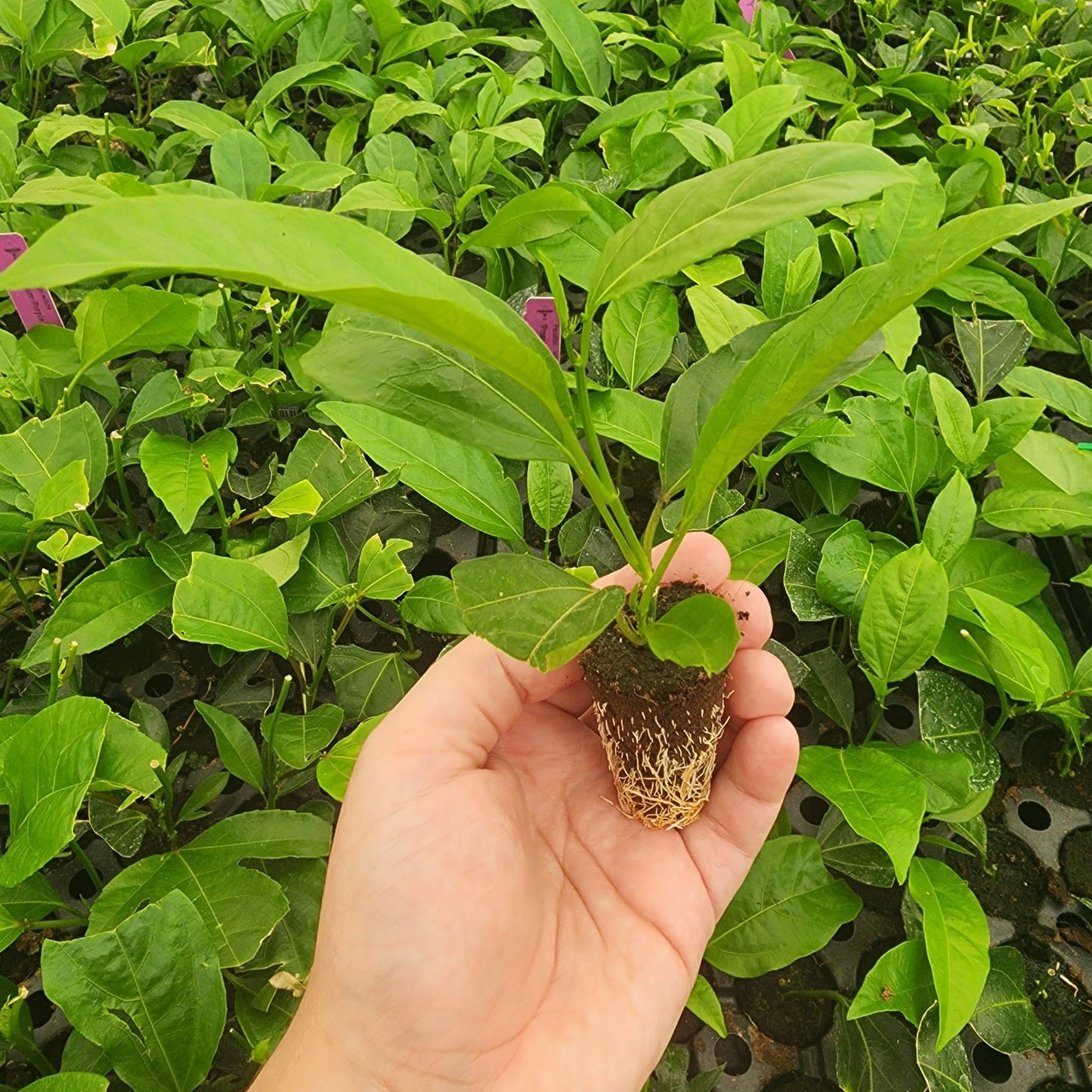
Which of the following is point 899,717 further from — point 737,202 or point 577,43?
point 577,43

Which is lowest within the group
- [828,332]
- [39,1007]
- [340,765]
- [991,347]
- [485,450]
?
[39,1007]

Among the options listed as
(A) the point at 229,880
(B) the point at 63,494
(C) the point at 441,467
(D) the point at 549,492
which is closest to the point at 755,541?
(D) the point at 549,492

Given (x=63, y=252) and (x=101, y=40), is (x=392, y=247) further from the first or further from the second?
(x=101, y=40)

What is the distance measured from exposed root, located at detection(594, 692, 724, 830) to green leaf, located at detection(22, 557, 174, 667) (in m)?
0.48

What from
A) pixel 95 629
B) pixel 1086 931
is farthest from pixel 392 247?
pixel 1086 931

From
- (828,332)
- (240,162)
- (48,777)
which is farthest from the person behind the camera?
(240,162)

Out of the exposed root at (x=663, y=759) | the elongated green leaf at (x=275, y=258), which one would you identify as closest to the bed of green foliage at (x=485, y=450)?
the elongated green leaf at (x=275, y=258)

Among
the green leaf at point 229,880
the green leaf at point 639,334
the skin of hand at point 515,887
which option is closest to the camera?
the skin of hand at point 515,887

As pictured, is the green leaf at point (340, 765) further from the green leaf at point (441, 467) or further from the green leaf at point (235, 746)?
the green leaf at point (441, 467)

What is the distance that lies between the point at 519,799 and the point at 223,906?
0.83ft

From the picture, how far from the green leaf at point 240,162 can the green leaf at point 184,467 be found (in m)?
0.38

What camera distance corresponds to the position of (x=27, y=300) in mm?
1027

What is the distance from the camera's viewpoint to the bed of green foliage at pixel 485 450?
542 mm

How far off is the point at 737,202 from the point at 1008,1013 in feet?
2.31
